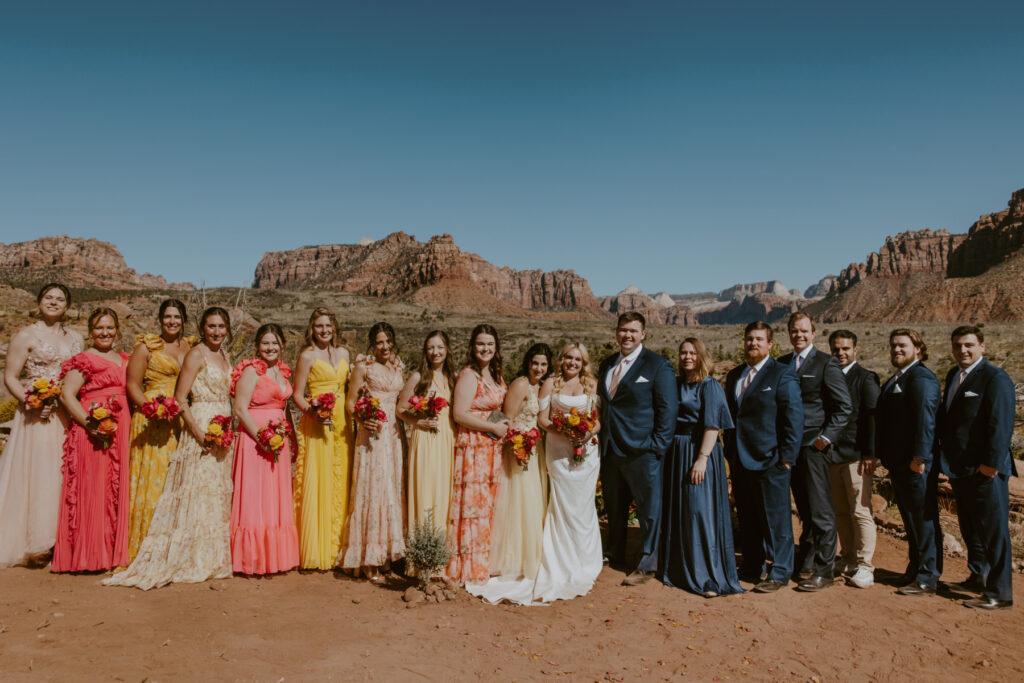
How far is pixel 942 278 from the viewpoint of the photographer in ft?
354

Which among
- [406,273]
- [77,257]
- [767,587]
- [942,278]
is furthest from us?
[406,273]

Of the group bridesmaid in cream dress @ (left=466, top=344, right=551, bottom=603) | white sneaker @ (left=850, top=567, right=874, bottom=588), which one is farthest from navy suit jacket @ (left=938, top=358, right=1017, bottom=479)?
bridesmaid in cream dress @ (left=466, top=344, right=551, bottom=603)

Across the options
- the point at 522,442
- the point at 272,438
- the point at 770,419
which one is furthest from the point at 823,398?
the point at 272,438

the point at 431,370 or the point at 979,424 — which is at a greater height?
the point at 431,370

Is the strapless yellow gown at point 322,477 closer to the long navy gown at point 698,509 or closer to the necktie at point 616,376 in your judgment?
the necktie at point 616,376

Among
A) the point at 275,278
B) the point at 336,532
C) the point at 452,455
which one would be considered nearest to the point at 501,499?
the point at 452,455

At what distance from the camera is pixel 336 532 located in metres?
5.72

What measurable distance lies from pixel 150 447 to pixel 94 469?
525mm

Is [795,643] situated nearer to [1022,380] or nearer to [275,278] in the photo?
[1022,380]

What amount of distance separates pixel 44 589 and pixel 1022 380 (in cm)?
2501

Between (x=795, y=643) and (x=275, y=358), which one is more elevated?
(x=275, y=358)

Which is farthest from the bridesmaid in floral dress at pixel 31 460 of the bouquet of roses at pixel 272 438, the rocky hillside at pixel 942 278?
the rocky hillside at pixel 942 278

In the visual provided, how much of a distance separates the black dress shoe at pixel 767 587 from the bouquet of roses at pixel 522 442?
239cm

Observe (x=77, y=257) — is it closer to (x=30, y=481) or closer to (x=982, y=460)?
(x=30, y=481)
